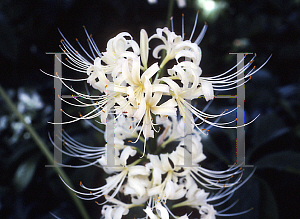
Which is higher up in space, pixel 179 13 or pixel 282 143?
pixel 179 13

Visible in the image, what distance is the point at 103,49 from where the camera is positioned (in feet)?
4.50

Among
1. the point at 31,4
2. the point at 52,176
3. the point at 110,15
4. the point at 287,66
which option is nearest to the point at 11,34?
the point at 31,4

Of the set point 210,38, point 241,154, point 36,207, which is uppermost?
point 210,38

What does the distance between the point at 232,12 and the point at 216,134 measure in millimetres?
→ 808

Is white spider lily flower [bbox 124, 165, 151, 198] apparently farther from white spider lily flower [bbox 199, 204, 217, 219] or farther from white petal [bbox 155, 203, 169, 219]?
white spider lily flower [bbox 199, 204, 217, 219]

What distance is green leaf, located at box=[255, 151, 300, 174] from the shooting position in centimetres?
Result: 111

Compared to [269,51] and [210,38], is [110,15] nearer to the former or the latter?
[210,38]

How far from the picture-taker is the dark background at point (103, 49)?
126cm

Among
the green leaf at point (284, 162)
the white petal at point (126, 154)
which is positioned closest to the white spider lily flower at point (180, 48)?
the white petal at point (126, 154)

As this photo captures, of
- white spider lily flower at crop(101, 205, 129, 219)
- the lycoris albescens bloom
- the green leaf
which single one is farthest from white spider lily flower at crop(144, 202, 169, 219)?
the green leaf

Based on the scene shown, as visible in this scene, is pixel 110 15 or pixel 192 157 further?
pixel 110 15

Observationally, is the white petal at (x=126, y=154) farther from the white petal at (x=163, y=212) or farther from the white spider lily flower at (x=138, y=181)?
the white petal at (x=163, y=212)

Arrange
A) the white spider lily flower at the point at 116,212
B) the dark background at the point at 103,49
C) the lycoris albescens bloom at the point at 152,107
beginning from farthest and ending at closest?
the dark background at the point at 103,49 → the white spider lily flower at the point at 116,212 → the lycoris albescens bloom at the point at 152,107

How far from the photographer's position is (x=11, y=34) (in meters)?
1.25
